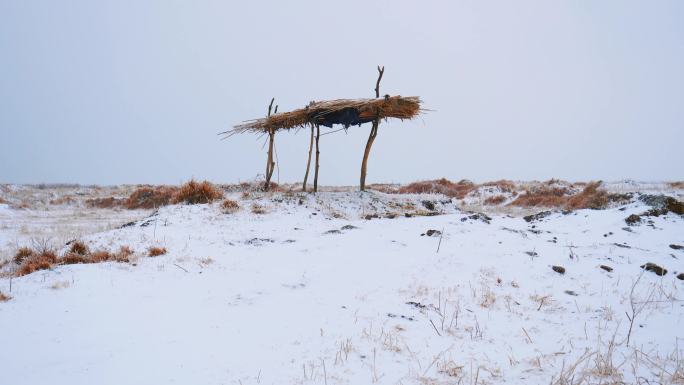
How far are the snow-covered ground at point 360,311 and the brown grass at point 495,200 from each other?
12.1m

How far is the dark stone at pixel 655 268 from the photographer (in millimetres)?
4319

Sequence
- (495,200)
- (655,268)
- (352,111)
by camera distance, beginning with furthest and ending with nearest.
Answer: (495,200) < (352,111) < (655,268)

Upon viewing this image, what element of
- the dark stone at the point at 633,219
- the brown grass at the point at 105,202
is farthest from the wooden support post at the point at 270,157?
the dark stone at the point at 633,219

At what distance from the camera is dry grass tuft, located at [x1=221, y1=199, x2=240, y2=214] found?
8914 mm

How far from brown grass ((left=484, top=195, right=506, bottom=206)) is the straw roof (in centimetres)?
819

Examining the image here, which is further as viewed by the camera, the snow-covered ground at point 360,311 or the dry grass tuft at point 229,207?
the dry grass tuft at point 229,207

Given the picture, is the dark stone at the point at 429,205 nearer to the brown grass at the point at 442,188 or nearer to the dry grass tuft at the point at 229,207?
the dry grass tuft at the point at 229,207

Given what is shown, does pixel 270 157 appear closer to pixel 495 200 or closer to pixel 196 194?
pixel 196 194

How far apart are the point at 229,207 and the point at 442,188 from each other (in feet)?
55.3

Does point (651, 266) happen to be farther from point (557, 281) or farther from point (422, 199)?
point (422, 199)

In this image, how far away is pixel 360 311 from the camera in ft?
11.6

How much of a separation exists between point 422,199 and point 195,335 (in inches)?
422

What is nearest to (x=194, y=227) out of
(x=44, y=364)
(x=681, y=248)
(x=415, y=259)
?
(x=415, y=259)

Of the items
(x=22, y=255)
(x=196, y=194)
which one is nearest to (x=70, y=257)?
(x=22, y=255)
